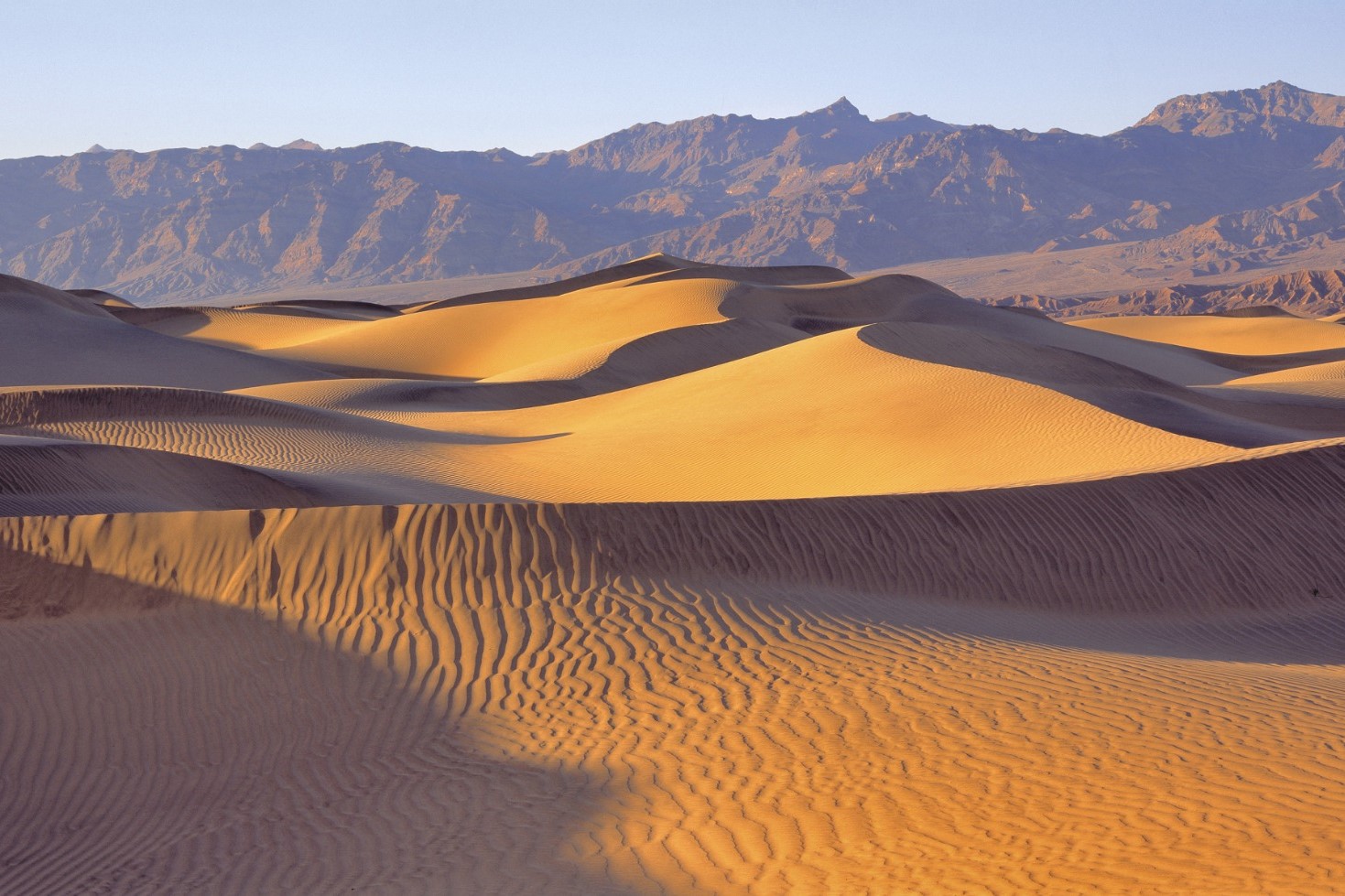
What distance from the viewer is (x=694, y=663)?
9.20 meters

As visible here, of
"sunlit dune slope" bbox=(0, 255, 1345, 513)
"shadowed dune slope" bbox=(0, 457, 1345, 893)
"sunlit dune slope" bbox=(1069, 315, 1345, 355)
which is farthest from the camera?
"sunlit dune slope" bbox=(1069, 315, 1345, 355)

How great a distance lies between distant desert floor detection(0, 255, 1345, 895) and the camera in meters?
6.62

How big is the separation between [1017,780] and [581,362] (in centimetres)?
2829

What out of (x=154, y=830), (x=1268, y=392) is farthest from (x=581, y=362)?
(x=154, y=830)

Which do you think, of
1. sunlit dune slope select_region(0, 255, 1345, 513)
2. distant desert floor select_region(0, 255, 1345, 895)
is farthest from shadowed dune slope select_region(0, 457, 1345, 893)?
sunlit dune slope select_region(0, 255, 1345, 513)

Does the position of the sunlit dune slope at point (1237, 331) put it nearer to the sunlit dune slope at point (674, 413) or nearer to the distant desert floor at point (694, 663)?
the sunlit dune slope at point (674, 413)

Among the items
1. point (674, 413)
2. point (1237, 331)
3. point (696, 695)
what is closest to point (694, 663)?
point (696, 695)

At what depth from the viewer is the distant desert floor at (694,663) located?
6617 millimetres

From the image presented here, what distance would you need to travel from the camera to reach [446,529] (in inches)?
442

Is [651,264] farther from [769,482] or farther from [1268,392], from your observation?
[769,482]

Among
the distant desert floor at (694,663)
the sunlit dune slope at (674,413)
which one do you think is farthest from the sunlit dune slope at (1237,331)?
the distant desert floor at (694,663)

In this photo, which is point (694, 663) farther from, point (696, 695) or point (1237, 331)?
point (1237, 331)

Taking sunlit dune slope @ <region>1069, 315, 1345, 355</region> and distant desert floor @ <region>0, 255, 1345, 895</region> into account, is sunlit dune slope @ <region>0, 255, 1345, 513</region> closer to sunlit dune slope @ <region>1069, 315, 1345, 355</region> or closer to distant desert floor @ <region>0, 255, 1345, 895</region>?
distant desert floor @ <region>0, 255, 1345, 895</region>

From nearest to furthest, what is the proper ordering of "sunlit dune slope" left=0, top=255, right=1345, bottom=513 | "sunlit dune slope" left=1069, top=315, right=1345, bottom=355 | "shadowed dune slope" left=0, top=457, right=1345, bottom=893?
1. "shadowed dune slope" left=0, top=457, right=1345, bottom=893
2. "sunlit dune slope" left=0, top=255, right=1345, bottom=513
3. "sunlit dune slope" left=1069, top=315, right=1345, bottom=355
